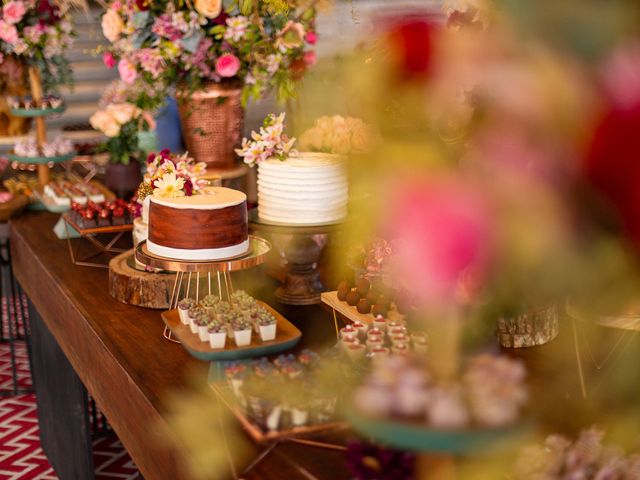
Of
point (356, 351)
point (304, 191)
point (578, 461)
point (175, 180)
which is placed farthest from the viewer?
point (304, 191)

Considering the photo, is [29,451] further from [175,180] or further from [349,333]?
[349,333]

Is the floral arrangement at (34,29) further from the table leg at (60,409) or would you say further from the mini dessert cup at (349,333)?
the mini dessert cup at (349,333)

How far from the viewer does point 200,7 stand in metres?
2.58

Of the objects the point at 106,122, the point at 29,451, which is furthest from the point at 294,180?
the point at 29,451

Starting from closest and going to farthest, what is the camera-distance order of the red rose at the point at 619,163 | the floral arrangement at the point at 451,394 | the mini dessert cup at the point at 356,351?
the red rose at the point at 619,163 < the floral arrangement at the point at 451,394 < the mini dessert cup at the point at 356,351

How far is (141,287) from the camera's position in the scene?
217cm

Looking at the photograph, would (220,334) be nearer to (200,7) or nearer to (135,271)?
(135,271)

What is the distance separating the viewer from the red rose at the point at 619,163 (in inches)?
16.9

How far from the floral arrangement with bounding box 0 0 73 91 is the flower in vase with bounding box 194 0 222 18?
1.20 metres

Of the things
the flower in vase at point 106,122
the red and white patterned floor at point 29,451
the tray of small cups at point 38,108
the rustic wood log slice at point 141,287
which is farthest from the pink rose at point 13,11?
the red and white patterned floor at point 29,451

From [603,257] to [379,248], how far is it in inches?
55.4

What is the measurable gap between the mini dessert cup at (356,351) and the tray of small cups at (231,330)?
9.6 inches

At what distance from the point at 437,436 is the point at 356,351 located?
2.49ft

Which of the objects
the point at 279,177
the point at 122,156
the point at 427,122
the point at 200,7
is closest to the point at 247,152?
the point at 279,177
